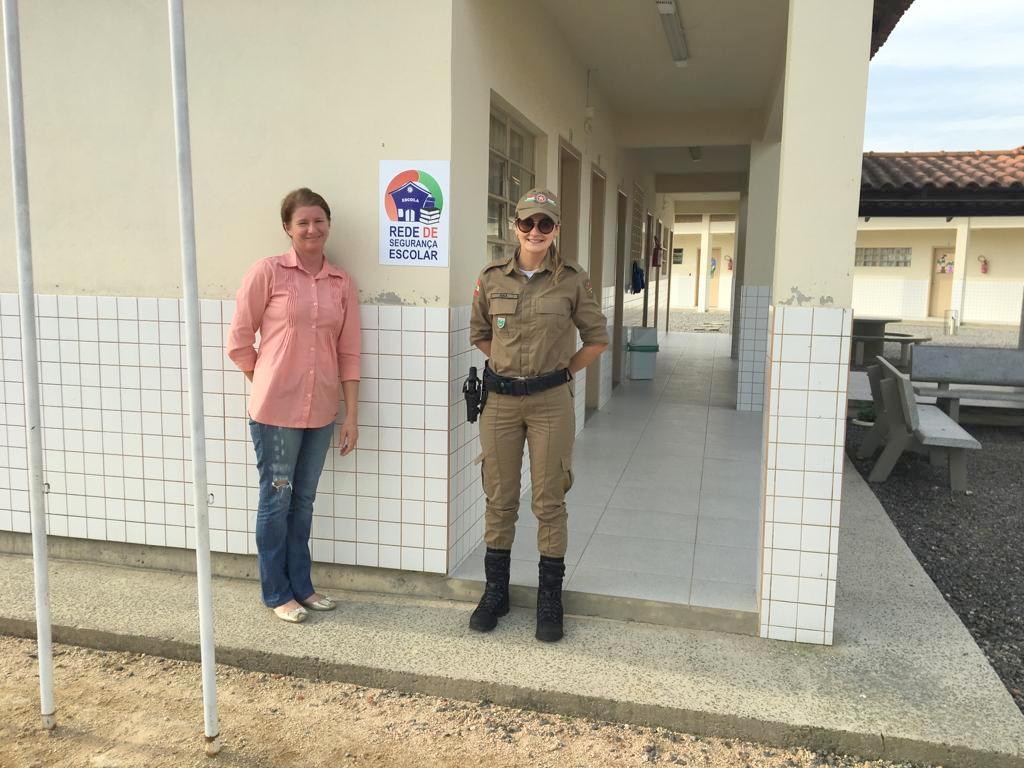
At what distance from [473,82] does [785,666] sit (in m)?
2.82

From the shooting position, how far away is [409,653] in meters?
3.22

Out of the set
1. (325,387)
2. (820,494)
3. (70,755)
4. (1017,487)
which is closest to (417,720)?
(70,755)

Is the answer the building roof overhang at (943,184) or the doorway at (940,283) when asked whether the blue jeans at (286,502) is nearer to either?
the building roof overhang at (943,184)

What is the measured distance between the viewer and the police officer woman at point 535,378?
3199 millimetres

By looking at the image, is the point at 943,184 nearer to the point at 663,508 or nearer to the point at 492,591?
the point at 663,508

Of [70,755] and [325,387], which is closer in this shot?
[70,755]

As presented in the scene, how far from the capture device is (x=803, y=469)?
318cm

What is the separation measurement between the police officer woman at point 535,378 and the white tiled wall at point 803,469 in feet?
2.43

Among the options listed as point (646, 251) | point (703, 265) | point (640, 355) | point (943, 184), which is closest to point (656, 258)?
point (646, 251)

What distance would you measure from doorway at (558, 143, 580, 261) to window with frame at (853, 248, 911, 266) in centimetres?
2191

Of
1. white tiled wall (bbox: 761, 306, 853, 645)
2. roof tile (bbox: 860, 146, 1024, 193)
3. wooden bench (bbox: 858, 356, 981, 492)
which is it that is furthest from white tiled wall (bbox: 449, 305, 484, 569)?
roof tile (bbox: 860, 146, 1024, 193)

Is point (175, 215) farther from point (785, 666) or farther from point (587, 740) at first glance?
point (785, 666)

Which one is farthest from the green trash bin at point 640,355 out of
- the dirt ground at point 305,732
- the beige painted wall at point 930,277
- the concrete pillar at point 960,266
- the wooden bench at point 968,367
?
the concrete pillar at point 960,266

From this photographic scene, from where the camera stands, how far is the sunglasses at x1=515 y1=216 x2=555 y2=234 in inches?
124
